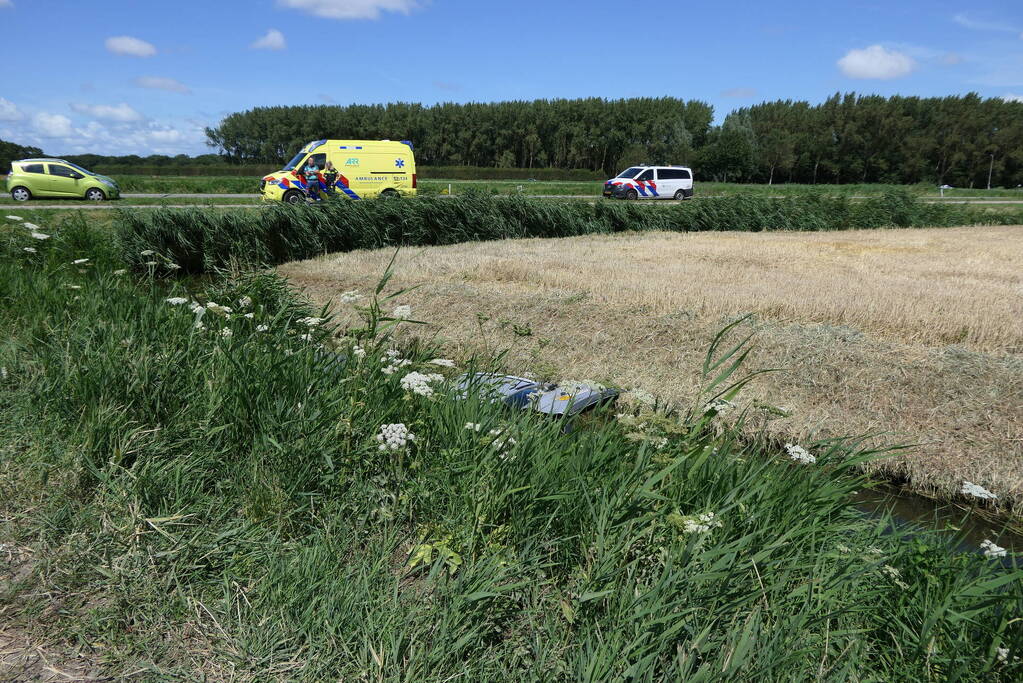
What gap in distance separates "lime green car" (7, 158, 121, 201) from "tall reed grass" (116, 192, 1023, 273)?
1257 cm

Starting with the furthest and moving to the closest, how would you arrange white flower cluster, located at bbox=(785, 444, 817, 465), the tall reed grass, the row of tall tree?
the row of tall tree, the tall reed grass, white flower cluster, located at bbox=(785, 444, 817, 465)

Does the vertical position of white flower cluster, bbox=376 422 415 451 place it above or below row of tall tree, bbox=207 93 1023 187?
below

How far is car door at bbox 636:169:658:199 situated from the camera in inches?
1332

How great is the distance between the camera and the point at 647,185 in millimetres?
33969

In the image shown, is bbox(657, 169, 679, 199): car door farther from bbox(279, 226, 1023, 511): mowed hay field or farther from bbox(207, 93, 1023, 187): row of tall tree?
bbox(207, 93, 1023, 187): row of tall tree

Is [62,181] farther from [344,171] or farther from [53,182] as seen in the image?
[344,171]

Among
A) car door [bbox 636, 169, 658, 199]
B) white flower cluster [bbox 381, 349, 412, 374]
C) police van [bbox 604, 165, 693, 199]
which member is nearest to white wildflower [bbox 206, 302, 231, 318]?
white flower cluster [bbox 381, 349, 412, 374]

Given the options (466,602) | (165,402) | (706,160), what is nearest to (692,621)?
(466,602)

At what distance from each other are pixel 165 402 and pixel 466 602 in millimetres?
2024

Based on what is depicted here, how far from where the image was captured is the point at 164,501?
2.85m

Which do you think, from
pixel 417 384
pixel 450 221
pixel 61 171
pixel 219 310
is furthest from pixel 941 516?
pixel 61 171

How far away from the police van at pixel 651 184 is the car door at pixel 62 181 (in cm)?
2230

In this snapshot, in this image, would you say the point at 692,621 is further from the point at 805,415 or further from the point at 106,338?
the point at 805,415

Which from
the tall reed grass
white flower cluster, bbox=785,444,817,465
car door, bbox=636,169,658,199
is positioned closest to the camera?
white flower cluster, bbox=785,444,817,465
